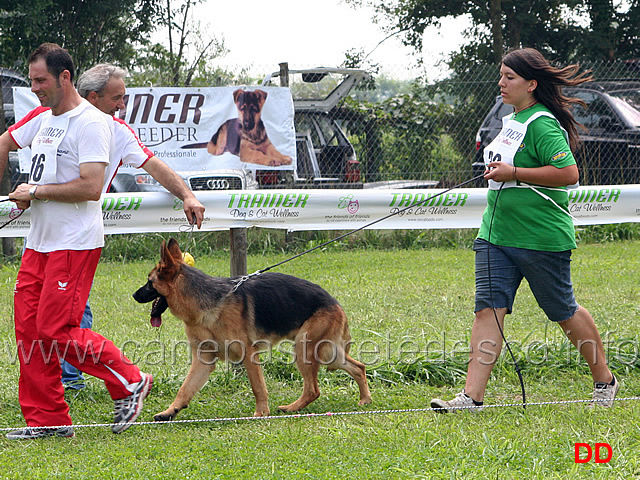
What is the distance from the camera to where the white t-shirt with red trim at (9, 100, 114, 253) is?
153 inches

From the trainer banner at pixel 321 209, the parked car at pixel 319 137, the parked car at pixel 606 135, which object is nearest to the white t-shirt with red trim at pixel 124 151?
the trainer banner at pixel 321 209

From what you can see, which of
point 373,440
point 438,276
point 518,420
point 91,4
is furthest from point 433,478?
point 91,4

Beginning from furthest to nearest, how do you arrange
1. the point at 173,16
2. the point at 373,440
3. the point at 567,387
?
1. the point at 173,16
2. the point at 567,387
3. the point at 373,440

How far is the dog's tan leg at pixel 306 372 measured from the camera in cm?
457

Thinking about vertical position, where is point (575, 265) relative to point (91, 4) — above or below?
below

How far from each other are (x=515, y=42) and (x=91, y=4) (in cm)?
913

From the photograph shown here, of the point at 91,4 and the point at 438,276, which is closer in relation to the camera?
the point at 438,276

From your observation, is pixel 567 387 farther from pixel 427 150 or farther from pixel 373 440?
pixel 427 150

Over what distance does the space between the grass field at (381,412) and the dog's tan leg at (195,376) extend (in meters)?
0.11

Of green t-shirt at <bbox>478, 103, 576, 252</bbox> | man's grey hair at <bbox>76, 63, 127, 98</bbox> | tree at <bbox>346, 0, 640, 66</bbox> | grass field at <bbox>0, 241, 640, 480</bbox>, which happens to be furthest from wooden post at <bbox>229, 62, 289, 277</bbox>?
tree at <bbox>346, 0, 640, 66</bbox>

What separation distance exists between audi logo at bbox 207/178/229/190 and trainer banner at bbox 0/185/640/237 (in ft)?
14.1

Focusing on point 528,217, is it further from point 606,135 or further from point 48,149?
point 606,135

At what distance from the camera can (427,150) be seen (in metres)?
11.2

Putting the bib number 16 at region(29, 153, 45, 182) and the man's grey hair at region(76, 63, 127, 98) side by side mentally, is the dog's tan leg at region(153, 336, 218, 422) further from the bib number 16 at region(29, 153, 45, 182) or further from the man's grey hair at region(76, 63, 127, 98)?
the man's grey hair at region(76, 63, 127, 98)
